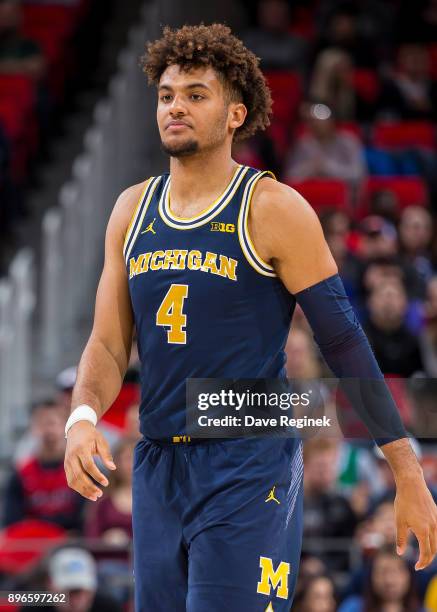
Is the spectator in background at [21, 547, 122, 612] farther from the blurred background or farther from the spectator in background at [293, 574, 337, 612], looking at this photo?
the spectator in background at [293, 574, 337, 612]

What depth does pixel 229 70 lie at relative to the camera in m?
4.33

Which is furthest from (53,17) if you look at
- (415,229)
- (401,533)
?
(401,533)

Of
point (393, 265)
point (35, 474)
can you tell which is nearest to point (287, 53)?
point (393, 265)

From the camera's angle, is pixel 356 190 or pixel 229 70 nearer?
pixel 229 70

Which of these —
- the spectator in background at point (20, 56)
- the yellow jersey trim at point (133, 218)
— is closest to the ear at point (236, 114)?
the yellow jersey trim at point (133, 218)

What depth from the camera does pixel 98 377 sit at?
438 centimetres

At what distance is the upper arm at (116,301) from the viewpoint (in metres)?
4.44

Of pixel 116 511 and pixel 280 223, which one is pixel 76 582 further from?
pixel 280 223

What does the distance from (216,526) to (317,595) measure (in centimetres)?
302

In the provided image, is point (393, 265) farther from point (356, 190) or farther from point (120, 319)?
point (120, 319)

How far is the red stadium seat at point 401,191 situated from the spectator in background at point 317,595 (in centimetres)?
436

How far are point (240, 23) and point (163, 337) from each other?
31.9 feet

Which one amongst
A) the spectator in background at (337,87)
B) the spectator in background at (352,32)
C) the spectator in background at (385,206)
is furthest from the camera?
the spectator in background at (352,32)

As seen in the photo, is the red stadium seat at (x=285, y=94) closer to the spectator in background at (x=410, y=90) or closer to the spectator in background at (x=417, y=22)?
the spectator in background at (x=410, y=90)
